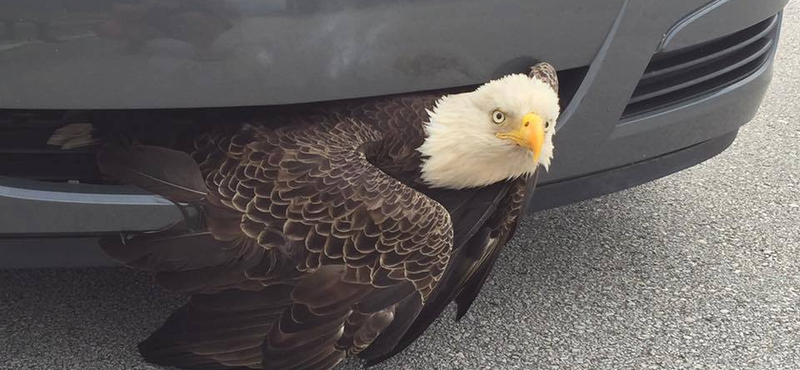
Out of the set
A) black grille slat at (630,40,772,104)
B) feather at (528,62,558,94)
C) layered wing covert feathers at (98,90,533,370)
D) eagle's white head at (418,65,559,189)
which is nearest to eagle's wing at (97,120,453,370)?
layered wing covert feathers at (98,90,533,370)

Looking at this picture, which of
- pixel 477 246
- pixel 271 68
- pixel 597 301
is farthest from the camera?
pixel 597 301

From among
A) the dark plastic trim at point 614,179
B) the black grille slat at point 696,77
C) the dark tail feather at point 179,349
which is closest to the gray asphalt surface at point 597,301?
the dark tail feather at point 179,349

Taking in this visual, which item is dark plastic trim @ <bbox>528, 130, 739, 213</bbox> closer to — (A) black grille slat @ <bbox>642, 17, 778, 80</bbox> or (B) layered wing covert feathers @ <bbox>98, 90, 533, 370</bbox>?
(A) black grille slat @ <bbox>642, 17, 778, 80</bbox>

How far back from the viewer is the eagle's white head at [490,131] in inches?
84.1

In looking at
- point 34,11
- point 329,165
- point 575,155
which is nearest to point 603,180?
point 575,155

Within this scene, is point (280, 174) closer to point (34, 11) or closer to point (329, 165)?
point (329, 165)

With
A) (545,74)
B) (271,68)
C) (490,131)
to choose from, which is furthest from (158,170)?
(545,74)

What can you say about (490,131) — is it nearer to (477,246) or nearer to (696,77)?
(477,246)

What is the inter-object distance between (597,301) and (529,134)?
882mm

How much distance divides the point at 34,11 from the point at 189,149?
0.45m

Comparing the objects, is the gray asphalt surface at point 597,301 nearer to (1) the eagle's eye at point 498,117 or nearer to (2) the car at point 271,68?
(2) the car at point 271,68

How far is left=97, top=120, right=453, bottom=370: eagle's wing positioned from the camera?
2082 mm

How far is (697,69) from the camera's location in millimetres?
2580

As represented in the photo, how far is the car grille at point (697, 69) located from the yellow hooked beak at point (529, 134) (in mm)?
413
